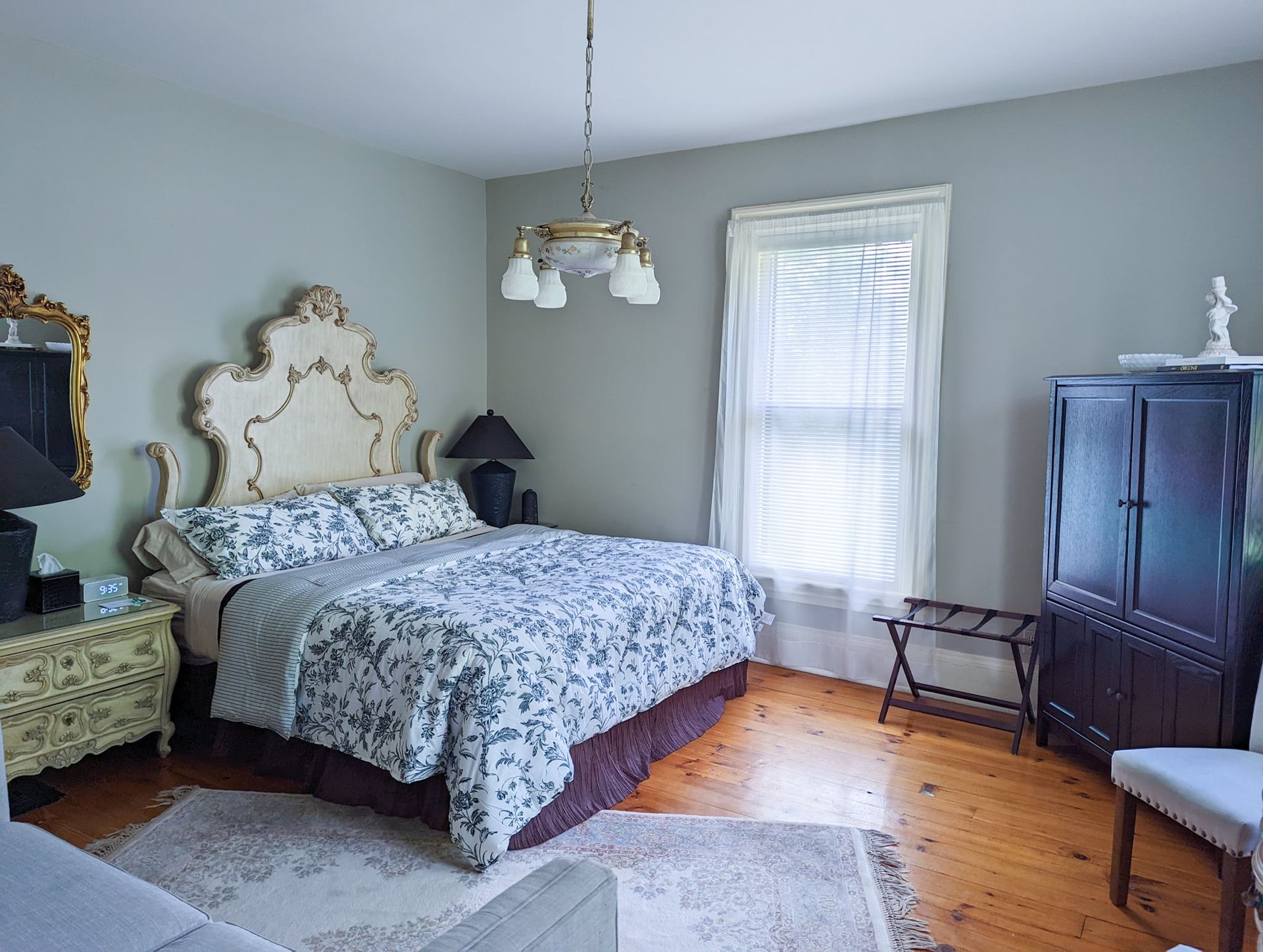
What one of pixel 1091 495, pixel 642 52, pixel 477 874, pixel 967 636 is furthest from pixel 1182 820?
pixel 642 52

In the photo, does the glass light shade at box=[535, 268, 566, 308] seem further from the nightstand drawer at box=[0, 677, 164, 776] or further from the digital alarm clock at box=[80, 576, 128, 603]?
the nightstand drawer at box=[0, 677, 164, 776]

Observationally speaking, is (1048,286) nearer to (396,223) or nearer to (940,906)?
(940,906)

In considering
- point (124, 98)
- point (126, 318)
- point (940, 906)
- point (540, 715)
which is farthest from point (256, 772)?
point (124, 98)

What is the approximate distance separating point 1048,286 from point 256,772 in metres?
3.64

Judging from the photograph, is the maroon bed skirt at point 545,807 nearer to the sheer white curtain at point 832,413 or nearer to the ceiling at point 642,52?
the sheer white curtain at point 832,413

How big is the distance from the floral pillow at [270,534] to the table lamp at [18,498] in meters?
0.57

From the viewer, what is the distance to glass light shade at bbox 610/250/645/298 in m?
2.50

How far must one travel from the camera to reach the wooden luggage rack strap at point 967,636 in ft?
11.1

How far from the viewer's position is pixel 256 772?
119 inches

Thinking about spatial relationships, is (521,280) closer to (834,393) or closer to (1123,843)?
(834,393)

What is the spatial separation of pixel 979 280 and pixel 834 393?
0.79 metres

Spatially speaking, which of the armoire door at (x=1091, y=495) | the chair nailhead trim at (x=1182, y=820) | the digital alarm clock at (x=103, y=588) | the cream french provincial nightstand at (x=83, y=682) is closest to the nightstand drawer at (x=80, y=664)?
the cream french provincial nightstand at (x=83, y=682)

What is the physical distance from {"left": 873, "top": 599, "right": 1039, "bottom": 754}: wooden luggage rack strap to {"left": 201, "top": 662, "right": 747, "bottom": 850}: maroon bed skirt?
0.94 metres

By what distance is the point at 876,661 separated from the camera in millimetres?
4062
